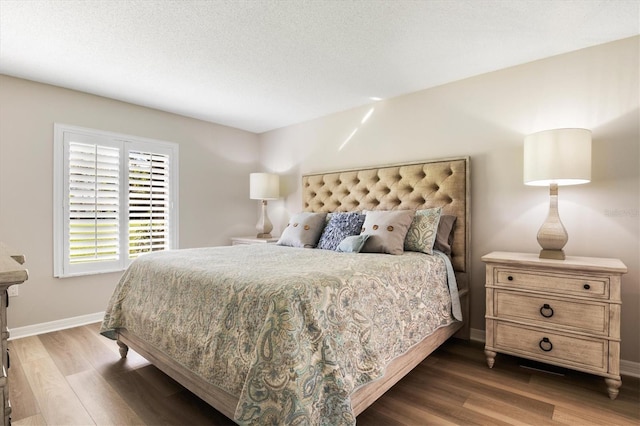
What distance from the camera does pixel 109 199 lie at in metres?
3.39

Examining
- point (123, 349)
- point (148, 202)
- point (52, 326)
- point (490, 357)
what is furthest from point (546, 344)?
point (52, 326)

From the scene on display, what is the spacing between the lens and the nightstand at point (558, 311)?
1.92 m

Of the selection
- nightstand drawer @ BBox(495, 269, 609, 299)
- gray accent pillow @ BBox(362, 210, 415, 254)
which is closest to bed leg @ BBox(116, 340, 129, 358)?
gray accent pillow @ BBox(362, 210, 415, 254)

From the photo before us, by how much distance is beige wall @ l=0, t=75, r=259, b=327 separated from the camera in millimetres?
2893

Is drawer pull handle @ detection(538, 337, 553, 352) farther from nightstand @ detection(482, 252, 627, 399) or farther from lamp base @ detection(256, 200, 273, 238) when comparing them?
lamp base @ detection(256, 200, 273, 238)

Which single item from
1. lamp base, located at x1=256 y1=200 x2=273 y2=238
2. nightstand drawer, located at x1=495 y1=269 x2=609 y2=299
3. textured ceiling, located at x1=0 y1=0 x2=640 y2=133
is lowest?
nightstand drawer, located at x1=495 y1=269 x2=609 y2=299

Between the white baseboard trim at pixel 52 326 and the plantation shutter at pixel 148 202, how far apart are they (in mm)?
698

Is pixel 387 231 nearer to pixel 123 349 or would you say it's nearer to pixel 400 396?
pixel 400 396

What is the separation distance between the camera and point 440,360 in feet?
8.04

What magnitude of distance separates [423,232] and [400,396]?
3.90ft

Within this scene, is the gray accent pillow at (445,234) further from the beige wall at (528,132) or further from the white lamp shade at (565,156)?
the white lamp shade at (565,156)

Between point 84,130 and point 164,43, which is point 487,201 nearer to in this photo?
point 164,43

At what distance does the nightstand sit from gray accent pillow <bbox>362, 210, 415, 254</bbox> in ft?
2.03

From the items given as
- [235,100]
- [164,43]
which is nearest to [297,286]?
[164,43]
